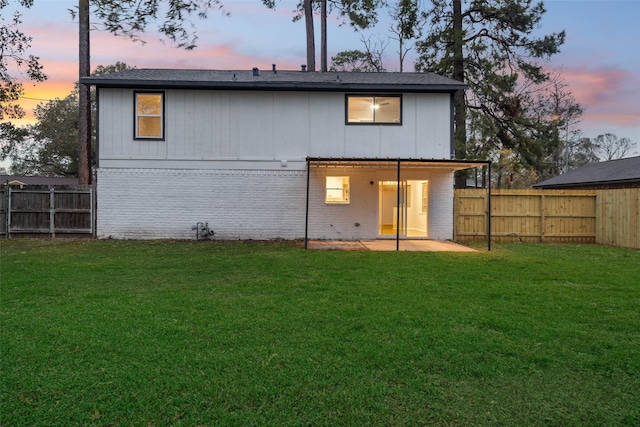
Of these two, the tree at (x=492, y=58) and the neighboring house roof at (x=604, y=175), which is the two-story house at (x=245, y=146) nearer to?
the tree at (x=492, y=58)

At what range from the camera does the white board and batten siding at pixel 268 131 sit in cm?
1187

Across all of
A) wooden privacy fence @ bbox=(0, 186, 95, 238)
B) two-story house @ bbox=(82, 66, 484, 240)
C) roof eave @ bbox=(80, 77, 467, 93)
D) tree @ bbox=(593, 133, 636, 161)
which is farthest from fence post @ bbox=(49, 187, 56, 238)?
tree @ bbox=(593, 133, 636, 161)

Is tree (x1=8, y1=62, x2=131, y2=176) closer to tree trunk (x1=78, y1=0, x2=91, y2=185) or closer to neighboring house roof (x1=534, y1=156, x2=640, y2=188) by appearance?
tree trunk (x1=78, y1=0, x2=91, y2=185)

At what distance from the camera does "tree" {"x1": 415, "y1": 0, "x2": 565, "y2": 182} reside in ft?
54.2

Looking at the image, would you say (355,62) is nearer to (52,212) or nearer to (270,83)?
(270,83)

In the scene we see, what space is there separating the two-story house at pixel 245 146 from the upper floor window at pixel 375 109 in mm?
31

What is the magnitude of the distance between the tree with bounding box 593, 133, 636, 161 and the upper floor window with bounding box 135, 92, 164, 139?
1727 inches

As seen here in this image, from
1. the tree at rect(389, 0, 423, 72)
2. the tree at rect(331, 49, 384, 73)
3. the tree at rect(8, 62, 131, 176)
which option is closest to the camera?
the tree at rect(389, 0, 423, 72)

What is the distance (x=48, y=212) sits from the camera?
11.9 meters

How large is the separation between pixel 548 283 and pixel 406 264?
8.08ft

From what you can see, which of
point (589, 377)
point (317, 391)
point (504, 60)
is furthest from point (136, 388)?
point (504, 60)

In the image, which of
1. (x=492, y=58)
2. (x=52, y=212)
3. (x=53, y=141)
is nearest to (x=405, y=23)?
(x=492, y=58)

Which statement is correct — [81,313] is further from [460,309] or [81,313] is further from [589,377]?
[589,377]

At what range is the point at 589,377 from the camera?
294 cm
